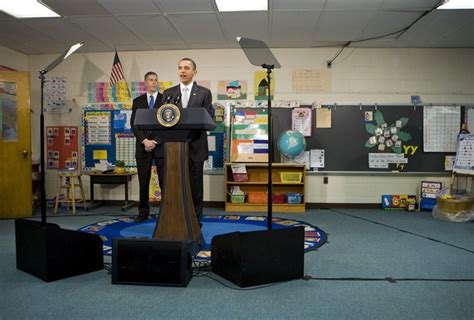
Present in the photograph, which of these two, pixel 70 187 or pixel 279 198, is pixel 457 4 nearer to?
pixel 279 198

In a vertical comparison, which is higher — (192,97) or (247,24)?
(247,24)

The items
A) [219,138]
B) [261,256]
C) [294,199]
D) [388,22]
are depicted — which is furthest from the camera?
[219,138]

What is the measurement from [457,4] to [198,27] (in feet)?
9.24

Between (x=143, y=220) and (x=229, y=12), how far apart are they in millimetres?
2541

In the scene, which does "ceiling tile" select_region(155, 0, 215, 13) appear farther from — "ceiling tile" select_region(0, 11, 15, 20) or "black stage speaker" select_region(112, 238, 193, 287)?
"black stage speaker" select_region(112, 238, 193, 287)

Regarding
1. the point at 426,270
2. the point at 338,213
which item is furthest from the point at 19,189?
the point at 426,270

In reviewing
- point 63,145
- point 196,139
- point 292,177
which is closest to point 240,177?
point 292,177

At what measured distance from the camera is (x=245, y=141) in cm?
512

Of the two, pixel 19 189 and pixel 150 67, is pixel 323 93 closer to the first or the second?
pixel 150 67

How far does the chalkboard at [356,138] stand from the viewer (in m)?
5.14

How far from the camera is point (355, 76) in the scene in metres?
5.22

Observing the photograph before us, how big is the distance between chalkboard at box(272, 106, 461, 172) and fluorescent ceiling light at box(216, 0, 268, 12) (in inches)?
68.1

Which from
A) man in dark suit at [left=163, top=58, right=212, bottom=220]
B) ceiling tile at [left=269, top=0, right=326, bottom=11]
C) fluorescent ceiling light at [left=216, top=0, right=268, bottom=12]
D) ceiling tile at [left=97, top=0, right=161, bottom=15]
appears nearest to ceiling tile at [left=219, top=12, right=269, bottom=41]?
fluorescent ceiling light at [left=216, top=0, right=268, bottom=12]

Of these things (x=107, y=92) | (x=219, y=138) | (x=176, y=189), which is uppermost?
(x=107, y=92)
